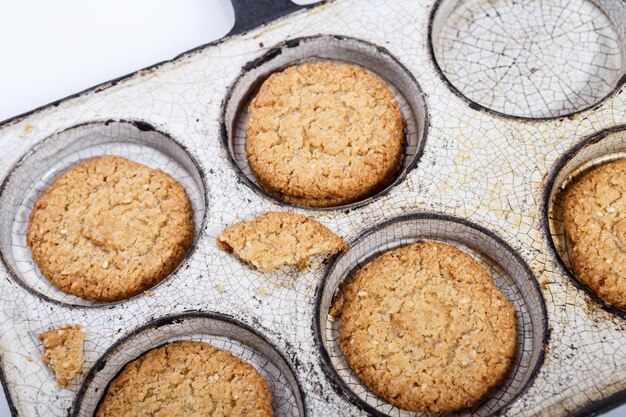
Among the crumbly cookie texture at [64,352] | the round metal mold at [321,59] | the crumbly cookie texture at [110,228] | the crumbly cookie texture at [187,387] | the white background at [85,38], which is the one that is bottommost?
the crumbly cookie texture at [187,387]

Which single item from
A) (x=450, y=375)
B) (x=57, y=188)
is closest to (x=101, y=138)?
(x=57, y=188)

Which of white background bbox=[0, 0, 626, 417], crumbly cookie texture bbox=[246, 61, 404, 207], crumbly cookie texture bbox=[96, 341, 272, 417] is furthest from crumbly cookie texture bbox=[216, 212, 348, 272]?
white background bbox=[0, 0, 626, 417]

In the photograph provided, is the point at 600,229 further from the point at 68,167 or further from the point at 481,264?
the point at 68,167

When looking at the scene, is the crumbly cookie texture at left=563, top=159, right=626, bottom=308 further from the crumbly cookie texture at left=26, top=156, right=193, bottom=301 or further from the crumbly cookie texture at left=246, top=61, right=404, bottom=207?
the crumbly cookie texture at left=26, top=156, right=193, bottom=301

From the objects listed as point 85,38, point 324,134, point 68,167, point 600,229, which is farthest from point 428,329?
point 85,38

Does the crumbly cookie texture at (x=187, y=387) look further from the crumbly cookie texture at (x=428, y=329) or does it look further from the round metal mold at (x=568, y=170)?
the round metal mold at (x=568, y=170)

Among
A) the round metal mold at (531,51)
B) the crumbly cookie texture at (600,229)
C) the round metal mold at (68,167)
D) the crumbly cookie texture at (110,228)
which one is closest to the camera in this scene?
the crumbly cookie texture at (600,229)

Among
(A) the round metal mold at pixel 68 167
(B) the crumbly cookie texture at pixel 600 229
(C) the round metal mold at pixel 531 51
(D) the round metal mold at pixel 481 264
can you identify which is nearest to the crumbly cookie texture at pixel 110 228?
(A) the round metal mold at pixel 68 167
